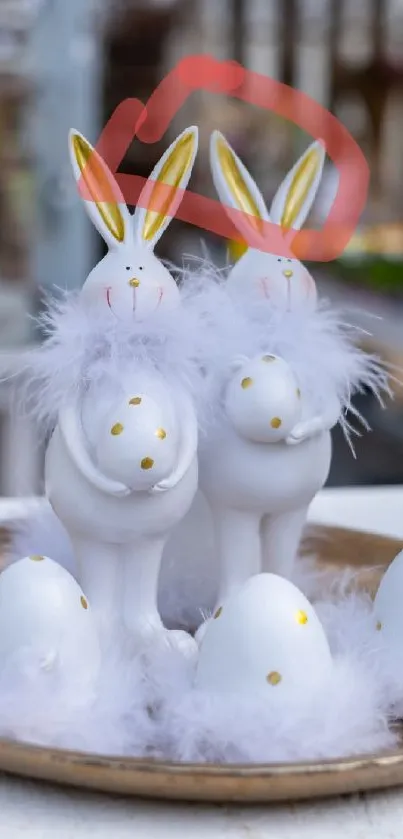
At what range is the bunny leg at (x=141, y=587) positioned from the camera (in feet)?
1.76

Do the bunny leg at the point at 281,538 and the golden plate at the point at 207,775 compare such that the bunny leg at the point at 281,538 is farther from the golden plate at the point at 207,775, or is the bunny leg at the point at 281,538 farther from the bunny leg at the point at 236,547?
the golden plate at the point at 207,775

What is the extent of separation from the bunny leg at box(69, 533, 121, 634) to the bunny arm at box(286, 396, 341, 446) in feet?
0.35

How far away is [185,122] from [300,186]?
2.68 m

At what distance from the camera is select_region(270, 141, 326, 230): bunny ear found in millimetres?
566

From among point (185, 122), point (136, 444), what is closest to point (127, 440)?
point (136, 444)

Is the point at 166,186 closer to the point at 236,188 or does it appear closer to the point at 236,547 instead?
the point at 236,188

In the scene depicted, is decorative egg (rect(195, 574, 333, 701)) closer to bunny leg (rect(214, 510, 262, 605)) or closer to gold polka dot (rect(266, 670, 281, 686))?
gold polka dot (rect(266, 670, 281, 686))

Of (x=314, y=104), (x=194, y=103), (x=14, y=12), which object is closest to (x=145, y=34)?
(x=194, y=103)

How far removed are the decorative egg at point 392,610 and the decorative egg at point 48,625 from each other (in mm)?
134

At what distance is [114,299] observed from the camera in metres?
0.52

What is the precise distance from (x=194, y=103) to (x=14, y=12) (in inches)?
47.9

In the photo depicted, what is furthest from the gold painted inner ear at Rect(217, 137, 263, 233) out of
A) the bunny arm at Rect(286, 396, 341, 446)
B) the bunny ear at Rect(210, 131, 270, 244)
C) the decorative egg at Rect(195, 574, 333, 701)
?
the decorative egg at Rect(195, 574, 333, 701)

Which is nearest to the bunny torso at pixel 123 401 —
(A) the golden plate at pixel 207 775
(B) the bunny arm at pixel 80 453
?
(B) the bunny arm at pixel 80 453

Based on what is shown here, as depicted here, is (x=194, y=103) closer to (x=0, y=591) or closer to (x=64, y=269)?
(x=64, y=269)
